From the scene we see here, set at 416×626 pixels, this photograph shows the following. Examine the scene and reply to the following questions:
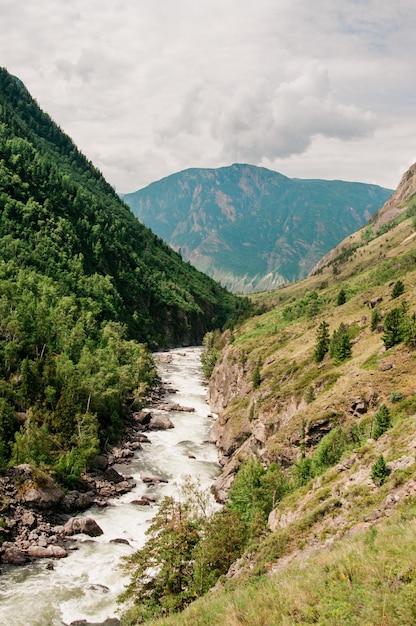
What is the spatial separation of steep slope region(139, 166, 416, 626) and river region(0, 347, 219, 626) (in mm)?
7897

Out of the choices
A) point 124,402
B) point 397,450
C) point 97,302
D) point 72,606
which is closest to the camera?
point 397,450

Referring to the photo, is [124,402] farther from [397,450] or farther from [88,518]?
[397,450]

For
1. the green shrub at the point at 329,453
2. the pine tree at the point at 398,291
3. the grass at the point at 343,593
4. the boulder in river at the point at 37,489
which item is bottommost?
the boulder in river at the point at 37,489

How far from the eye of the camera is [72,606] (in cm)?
4181

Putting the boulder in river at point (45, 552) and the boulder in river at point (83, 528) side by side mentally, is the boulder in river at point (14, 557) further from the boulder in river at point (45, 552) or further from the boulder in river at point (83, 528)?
the boulder in river at point (83, 528)

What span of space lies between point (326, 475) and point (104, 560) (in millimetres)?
29680

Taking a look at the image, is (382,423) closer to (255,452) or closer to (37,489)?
(255,452)

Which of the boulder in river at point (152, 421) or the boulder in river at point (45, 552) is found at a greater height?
the boulder in river at point (152, 421)

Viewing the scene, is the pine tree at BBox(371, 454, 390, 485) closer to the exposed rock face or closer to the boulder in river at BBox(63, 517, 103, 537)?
the exposed rock face

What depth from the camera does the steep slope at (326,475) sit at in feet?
53.5

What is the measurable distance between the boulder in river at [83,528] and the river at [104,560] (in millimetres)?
898

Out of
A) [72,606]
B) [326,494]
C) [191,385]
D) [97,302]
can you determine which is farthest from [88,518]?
[97,302]

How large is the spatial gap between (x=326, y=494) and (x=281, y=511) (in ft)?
A: 19.4

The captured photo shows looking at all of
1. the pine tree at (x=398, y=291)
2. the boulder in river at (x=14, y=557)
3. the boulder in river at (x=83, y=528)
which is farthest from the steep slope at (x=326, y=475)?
the boulder in river at (x=14, y=557)
